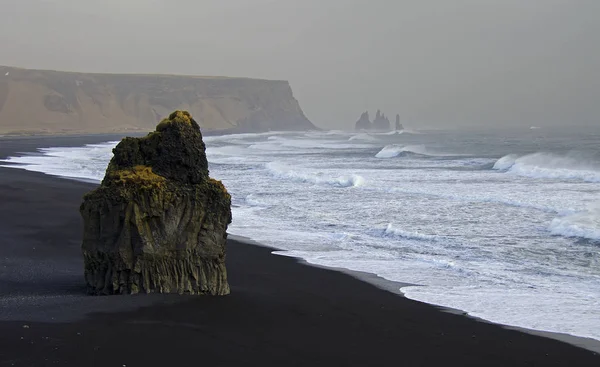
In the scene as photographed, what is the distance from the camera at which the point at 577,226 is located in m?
14.7

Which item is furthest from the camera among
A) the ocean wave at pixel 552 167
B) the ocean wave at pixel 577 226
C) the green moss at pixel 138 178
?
the ocean wave at pixel 552 167

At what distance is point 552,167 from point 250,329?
31.0 metres

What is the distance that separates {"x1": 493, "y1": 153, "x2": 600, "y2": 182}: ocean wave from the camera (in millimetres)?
28438

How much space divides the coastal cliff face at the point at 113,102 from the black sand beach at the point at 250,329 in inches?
5241

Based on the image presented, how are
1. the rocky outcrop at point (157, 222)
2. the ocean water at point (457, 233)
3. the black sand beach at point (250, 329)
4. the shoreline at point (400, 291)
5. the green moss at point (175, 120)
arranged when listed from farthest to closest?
the ocean water at point (457, 233), the green moss at point (175, 120), the rocky outcrop at point (157, 222), the shoreline at point (400, 291), the black sand beach at point (250, 329)

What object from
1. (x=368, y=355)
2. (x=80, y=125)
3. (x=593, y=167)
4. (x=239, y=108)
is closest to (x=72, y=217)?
(x=368, y=355)

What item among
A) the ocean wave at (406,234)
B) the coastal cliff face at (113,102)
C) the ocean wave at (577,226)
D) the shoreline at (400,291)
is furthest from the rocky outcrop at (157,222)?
the coastal cliff face at (113,102)

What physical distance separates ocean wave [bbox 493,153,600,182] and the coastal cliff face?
10886 cm

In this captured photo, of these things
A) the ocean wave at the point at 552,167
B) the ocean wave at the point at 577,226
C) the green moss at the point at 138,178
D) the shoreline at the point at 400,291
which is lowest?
Answer: the shoreline at the point at 400,291

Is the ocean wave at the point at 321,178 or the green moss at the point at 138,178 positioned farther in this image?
the ocean wave at the point at 321,178

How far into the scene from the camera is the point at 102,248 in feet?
26.5

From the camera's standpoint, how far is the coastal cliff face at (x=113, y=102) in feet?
494

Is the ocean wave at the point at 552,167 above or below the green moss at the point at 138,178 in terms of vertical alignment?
below

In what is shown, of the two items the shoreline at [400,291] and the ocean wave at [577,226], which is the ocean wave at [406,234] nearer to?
the ocean wave at [577,226]
